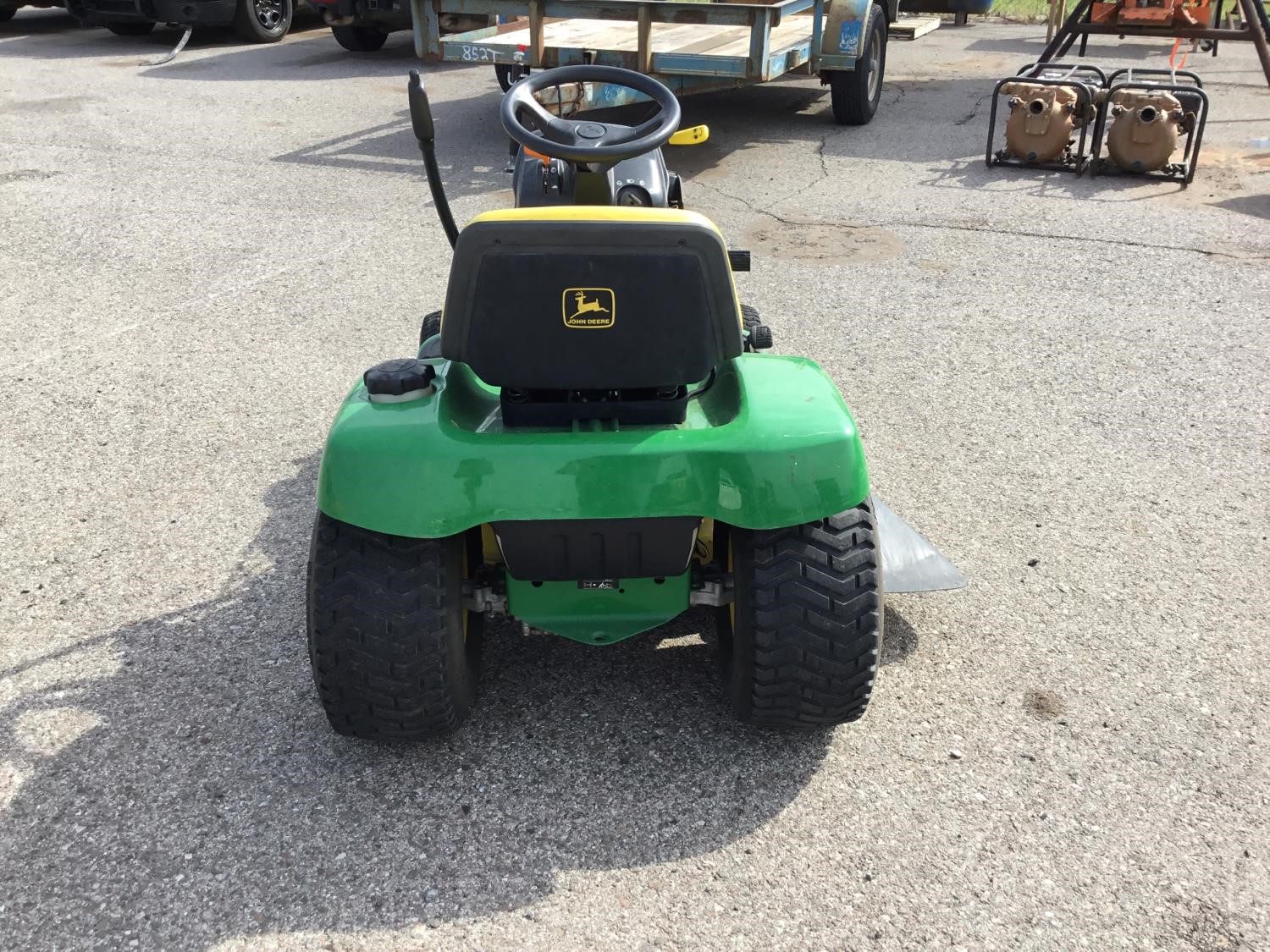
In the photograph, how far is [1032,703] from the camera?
278cm

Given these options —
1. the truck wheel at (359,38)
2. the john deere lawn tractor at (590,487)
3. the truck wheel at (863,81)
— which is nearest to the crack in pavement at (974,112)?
the truck wheel at (863,81)

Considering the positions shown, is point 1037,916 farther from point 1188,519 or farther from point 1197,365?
point 1197,365

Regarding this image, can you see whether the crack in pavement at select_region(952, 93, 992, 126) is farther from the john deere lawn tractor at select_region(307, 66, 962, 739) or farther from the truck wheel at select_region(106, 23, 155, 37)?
the truck wheel at select_region(106, 23, 155, 37)

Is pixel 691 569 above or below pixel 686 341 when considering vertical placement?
below

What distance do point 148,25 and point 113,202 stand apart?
847 centimetres

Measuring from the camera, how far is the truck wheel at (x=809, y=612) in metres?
2.32

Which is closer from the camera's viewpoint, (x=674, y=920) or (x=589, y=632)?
(x=674, y=920)

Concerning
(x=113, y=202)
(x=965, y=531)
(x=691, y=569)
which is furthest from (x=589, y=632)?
(x=113, y=202)

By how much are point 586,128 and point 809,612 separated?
139 cm

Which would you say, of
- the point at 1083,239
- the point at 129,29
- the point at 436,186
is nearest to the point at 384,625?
the point at 436,186

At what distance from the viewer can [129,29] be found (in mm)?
13617

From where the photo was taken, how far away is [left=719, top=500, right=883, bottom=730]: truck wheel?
2324 millimetres

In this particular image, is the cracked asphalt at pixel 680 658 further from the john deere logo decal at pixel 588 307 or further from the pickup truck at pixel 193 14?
the pickup truck at pixel 193 14

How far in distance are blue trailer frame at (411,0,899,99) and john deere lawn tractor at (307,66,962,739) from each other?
508 centimetres
